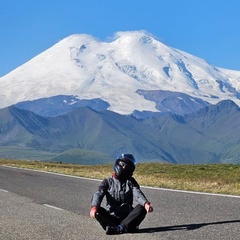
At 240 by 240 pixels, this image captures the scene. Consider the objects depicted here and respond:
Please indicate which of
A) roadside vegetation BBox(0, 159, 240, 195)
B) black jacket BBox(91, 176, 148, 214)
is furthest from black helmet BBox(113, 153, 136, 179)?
roadside vegetation BBox(0, 159, 240, 195)

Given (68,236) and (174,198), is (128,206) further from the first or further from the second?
(174,198)

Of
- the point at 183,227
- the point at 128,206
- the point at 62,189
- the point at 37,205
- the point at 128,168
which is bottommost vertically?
the point at 62,189

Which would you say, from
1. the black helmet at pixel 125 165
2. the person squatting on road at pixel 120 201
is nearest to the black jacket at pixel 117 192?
the person squatting on road at pixel 120 201

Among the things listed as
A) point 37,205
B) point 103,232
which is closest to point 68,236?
point 103,232

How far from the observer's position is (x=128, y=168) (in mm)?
11609

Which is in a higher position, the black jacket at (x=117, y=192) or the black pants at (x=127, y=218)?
the black jacket at (x=117, y=192)

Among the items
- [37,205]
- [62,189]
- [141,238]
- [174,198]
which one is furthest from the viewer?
[62,189]

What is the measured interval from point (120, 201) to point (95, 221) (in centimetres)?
216

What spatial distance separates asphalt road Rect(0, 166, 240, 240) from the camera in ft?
38.3

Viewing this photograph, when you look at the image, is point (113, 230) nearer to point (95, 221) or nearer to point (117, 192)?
point (117, 192)

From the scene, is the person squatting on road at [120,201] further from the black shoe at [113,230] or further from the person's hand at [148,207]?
the person's hand at [148,207]

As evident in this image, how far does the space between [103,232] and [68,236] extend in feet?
2.73

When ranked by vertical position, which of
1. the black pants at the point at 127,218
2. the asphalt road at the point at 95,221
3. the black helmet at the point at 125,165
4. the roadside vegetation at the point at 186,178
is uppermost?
the black helmet at the point at 125,165

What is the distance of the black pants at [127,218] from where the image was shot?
1158 cm
